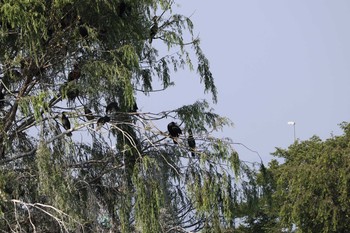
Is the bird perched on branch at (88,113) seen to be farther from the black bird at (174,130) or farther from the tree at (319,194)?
the tree at (319,194)

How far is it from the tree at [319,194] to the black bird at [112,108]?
17.3 metres

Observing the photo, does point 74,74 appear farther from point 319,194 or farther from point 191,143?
point 319,194

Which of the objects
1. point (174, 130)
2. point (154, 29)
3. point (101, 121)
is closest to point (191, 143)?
point (174, 130)

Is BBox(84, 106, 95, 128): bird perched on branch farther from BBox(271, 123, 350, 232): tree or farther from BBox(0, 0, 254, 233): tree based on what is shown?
BBox(271, 123, 350, 232): tree

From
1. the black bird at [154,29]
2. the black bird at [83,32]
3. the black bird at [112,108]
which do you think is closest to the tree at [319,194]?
the black bird at [154,29]

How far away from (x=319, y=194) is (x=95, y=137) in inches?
731

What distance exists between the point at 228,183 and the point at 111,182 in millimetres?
1626

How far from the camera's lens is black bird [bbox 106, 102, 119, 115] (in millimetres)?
12492

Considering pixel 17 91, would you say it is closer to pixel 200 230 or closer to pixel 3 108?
pixel 3 108

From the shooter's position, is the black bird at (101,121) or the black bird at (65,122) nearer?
the black bird at (65,122)

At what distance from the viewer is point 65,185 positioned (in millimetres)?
11281

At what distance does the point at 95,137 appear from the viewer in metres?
13.1

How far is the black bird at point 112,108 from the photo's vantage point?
12.5 meters

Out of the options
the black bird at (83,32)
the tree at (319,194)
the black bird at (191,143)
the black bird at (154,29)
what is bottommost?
the black bird at (191,143)
